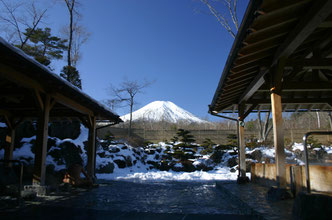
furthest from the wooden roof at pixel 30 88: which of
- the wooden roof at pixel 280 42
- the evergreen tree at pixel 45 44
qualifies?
the evergreen tree at pixel 45 44

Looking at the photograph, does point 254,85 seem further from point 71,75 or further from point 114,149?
point 71,75

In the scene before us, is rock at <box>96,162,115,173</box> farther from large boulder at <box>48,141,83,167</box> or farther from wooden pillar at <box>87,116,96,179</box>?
wooden pillar at <box>87,116,96,179</box>

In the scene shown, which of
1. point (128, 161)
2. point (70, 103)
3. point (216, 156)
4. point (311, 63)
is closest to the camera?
point (311, 63)

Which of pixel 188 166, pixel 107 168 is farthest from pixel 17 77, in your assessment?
pixel 188 166

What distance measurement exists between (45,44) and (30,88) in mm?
16785

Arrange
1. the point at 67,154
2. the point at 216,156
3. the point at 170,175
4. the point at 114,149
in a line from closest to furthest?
the point at 67,154 < the point at 170,175 < the point at 216,156 < the point at 114,149

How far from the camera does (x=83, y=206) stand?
216 inches

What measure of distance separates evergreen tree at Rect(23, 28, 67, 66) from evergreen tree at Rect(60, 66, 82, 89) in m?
1.99

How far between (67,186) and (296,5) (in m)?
7.35

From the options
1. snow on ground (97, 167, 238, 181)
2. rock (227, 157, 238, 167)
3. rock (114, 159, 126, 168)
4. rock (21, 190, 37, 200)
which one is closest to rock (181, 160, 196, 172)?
snow on ground (97, 167, 238, 181)

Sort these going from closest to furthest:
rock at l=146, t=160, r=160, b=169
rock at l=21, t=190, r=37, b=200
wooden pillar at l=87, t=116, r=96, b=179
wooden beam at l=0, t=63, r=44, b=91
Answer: wooden beam at l=0, t=63, r=44, b=91, rock at l=21, t=190, r=37, b=200, wooden pillar at l=87, t=116, r=96, b=179, rock at l=146, t=160, r=160, b=169

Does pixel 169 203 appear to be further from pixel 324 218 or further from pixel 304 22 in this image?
pixel 304 22

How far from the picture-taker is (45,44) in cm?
2055

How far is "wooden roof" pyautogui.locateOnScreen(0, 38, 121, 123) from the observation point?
4.68 m
